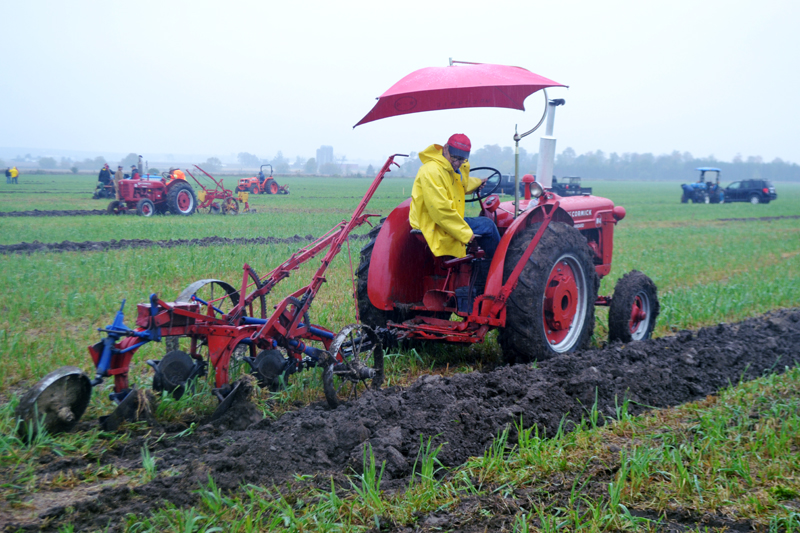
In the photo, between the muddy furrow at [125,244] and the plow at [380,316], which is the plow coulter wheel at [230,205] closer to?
the muddy furrow at [125,244]

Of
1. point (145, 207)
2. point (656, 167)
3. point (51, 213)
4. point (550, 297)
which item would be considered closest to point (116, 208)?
point (145, 207)

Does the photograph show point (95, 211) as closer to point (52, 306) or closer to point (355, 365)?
point (52, 306)

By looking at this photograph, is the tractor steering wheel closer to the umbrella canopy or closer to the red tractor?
the umbrella canopy

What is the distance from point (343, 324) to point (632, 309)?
274 cm

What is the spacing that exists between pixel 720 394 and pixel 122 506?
380 centimetres

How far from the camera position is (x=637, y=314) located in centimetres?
581

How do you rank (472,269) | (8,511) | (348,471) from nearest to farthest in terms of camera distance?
(8,511)
(348,471)
(472,269)

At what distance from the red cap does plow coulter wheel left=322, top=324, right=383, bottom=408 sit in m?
1.44

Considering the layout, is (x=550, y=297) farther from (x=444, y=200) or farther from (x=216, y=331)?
(x=216, y=331)

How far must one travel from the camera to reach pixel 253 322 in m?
4.14

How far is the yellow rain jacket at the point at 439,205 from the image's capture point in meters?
4.37

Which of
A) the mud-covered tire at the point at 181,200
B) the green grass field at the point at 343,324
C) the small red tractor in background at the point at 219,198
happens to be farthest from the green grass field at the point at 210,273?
the small red tractor in background at the point at 219,198

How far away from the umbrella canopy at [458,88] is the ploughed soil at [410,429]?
1.98 m

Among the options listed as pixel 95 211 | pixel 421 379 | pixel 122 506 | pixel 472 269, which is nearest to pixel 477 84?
pixel 472 269
